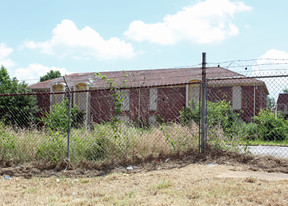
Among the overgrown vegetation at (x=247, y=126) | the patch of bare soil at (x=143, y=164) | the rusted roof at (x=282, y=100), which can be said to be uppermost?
the rusted roof at (x=282, y=100)

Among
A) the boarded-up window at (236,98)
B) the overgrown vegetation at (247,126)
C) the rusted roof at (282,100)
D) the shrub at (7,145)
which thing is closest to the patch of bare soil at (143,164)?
the shrub at (7,145)

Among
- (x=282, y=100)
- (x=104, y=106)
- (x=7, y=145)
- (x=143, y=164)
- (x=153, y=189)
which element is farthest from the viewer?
(x=282, y=100)

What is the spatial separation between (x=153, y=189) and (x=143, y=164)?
1.75 metres

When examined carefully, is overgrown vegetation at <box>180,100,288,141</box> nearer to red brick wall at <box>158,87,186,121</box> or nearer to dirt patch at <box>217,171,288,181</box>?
dirt patch at <box>217,171,288,181</box>

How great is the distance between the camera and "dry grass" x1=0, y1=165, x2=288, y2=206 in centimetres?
349

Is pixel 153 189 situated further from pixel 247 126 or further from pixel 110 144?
pixel 247 126

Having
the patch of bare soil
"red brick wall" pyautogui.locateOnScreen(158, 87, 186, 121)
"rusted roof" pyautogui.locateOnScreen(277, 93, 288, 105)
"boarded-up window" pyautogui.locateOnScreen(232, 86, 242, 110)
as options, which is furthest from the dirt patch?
"rusted roof" pyautogui.locateOnScreen(277, 93, 288, 105)

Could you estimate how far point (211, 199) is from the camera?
135 inches

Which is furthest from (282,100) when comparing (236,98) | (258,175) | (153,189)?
(153,189)

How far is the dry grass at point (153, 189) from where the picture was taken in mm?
3488

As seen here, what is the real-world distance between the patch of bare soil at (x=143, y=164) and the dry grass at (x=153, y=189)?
333 millimetres

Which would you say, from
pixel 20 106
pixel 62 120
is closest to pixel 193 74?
pixel 20 106

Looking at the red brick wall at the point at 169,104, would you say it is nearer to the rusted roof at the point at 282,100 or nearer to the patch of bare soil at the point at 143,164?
the patch of bare soil at the point at 143,164

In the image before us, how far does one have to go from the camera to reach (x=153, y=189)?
4.05 metres
